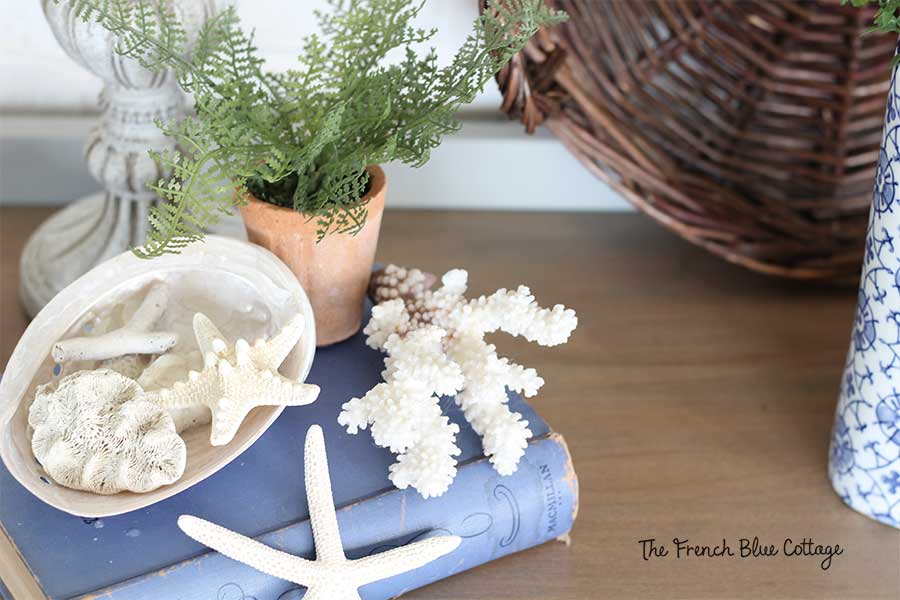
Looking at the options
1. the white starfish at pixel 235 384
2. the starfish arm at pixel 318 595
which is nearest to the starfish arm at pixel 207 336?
the white starfish at pixel 235 384

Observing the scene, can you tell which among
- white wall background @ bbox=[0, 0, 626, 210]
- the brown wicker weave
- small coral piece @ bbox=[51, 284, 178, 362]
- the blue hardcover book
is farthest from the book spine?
white wall background @ bbox=[0, 0, 626, 210]

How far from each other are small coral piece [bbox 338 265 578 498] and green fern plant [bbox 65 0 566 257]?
57mm

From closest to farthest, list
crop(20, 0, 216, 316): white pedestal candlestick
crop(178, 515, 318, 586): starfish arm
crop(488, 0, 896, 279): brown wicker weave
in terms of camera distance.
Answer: crop(178, 515, 318, 586): starfish arm
crop(20, 0, 216, 316): white pedestal candlestick
crop(488, 0, 896, 279): brown wicker weave

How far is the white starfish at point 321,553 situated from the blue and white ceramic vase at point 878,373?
0.22m

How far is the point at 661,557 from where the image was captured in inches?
20.4

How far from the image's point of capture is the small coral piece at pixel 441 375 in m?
0.46

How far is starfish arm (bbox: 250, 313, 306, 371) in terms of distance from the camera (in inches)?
18.3

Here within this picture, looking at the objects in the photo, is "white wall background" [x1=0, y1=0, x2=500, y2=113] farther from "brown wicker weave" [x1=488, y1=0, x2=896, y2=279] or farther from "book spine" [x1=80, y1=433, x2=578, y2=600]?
"book spine" [x1=80, y1=433, x2=578, y2=600]

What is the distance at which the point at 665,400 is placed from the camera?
633 millimetres

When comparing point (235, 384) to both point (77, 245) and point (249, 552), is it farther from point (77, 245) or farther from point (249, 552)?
point (77, 245)

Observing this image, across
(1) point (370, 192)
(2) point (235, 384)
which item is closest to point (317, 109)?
(1) point (370, 192)

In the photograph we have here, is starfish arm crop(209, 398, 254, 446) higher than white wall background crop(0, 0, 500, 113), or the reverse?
white wall background crop(0, 0, 500, 113)

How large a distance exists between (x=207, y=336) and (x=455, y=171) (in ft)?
1.17

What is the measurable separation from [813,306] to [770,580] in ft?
0.92
